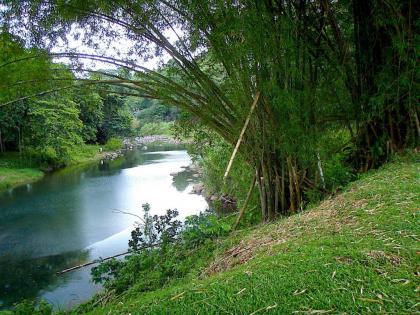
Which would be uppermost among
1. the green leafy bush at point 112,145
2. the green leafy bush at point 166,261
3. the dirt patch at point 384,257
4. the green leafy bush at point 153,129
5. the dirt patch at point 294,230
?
the green leafy bush at point 153,129

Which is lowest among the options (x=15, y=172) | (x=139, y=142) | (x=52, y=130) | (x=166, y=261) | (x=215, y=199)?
(x=215, y=199)

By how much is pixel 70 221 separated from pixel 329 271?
28.5 feet

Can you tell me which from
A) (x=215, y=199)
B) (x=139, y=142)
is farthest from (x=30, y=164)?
(x=139, y=142)

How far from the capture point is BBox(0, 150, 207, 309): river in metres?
5.68

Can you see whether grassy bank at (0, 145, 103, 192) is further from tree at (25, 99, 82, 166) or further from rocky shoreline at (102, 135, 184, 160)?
rocky shoreline at (102, 135, 184, 160)

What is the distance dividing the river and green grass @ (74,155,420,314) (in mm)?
3001

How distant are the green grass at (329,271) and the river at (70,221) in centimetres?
300

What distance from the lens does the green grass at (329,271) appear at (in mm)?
1310

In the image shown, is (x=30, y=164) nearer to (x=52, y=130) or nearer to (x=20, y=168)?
(x=20, y=168)

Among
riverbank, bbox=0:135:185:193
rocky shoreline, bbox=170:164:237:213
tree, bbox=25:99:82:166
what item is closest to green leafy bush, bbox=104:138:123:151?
riverbank, bbox=0:135:185:193

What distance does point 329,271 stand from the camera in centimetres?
149

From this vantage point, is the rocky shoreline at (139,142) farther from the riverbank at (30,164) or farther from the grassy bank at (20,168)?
the grassy bank at (20,168)

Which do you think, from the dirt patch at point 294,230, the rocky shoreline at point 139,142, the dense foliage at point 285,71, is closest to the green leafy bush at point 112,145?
the rocky shoreline at point 139,142

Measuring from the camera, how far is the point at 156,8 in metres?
3.59
